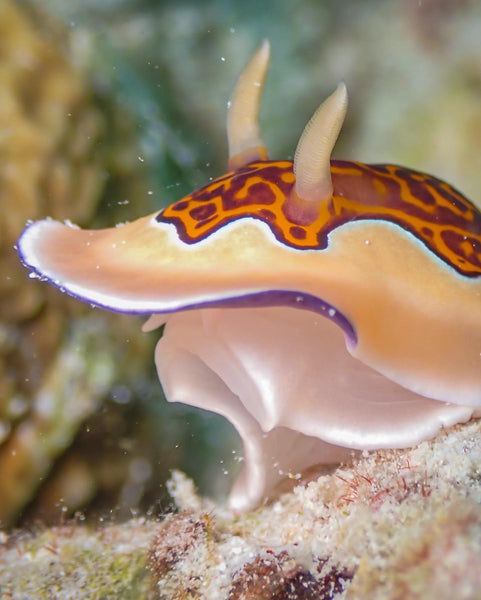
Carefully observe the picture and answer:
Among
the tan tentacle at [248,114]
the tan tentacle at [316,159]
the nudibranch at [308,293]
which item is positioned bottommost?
the nudibranch at [308,293]

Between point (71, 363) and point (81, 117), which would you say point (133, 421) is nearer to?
point (71, 363)

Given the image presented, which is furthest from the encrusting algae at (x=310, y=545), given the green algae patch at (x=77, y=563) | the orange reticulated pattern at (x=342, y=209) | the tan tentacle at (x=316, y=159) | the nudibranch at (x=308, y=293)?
the tan tentacle at (x=316, y=159)

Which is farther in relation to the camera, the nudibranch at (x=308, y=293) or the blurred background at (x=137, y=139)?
the blurred background at (x=137, y=139)

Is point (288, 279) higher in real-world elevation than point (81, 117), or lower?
lower

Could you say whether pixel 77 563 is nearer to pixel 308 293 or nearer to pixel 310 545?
pixel 310 545

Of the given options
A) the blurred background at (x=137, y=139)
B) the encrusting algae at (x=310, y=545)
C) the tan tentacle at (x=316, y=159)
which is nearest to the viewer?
the encrusting algae at (x=310, y=545)

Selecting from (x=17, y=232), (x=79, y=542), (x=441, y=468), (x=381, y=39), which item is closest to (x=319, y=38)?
(x=381, y=39)

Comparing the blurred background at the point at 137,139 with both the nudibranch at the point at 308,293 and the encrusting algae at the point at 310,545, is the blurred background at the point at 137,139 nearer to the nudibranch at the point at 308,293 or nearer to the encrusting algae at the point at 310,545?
the encrusting algae at the point at 310,545

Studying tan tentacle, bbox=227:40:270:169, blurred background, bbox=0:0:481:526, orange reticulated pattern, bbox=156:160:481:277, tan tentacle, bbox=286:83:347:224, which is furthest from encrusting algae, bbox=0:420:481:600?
tan tentacle, bbox=227:40:270:169
